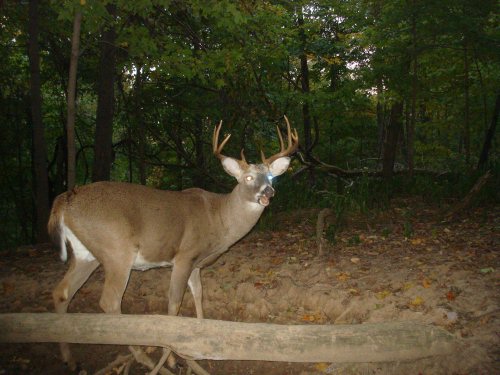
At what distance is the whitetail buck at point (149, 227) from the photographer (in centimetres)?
407

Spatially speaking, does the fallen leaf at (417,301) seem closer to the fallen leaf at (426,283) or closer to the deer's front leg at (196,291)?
the fallen leaf at (426,283)

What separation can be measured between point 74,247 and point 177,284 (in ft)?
3.69

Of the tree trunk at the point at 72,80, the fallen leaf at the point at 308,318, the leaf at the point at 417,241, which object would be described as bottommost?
the fallen leaf at the point at 308,318

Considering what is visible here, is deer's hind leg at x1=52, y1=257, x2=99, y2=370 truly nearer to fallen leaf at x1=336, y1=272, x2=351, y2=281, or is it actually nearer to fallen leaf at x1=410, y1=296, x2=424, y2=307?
fallen leaf at x1=336, y1=272, x2=351, y2=281

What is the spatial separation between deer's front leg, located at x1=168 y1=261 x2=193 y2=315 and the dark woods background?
2.53 metres

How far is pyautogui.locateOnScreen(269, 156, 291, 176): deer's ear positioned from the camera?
16.5 ft

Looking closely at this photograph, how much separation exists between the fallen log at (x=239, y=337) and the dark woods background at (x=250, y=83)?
10.3 feet

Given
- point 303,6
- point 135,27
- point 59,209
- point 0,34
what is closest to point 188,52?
point 135,27

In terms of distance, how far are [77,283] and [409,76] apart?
744 cm

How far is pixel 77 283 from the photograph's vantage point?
4.54 m

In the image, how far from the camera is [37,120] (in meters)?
7.32

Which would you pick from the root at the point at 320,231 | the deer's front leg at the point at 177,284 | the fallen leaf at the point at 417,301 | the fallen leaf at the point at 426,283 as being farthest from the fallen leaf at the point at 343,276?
the deer's front leg at the point at 177,284

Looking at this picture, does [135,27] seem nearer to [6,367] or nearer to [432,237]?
[6,367]

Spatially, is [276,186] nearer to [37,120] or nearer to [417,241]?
[417,241]
